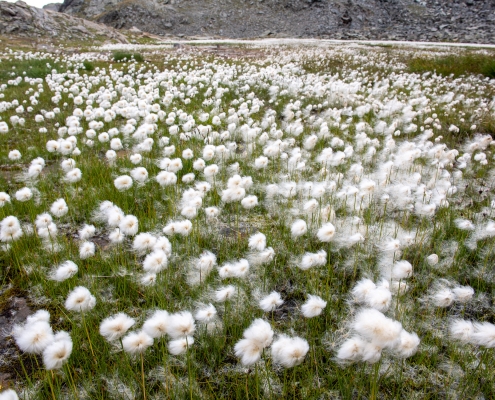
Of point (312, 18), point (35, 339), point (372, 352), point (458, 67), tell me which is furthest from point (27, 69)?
point (312, 18)

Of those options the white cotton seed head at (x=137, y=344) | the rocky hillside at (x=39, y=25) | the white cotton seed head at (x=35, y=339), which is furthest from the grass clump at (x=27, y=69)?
the rocky hillside at (x=39, y=25)

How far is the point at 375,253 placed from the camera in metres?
3.41

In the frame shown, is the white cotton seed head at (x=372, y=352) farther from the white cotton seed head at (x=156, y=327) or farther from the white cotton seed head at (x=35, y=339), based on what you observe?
the white cotton seed head at (x=35, y=339)

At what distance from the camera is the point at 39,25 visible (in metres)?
35.5

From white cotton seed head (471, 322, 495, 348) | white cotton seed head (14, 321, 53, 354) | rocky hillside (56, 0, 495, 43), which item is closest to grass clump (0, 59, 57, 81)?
white cotton seed head (14, 321, 53, 354)

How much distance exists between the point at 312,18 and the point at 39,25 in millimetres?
48921

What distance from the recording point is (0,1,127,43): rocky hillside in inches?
1353

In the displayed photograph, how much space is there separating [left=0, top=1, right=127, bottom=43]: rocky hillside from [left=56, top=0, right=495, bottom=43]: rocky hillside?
3193 cm

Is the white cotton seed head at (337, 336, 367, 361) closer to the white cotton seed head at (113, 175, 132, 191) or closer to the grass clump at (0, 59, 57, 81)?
the white cotton seed head at (113, 175, 132, 191)

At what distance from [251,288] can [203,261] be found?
1.75 feet

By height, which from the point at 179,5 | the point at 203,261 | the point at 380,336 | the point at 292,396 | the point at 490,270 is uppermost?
the point at 179,5

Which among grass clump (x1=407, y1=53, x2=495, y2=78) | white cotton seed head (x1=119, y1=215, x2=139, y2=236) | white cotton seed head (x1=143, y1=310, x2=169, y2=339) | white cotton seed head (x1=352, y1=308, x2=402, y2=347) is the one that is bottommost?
white cotton seed head (x1=143, y1=310, x2=169, y2=339)

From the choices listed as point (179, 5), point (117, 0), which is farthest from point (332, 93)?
point (117, 0)

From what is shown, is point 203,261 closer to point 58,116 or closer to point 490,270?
point 490,270
